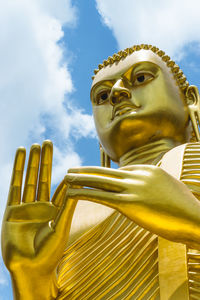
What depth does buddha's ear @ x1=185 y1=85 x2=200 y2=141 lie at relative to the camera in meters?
3.69

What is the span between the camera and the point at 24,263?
254 cm

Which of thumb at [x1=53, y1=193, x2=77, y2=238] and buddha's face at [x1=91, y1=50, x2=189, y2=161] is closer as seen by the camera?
thumb at [x1=53, y1=193, x2=77, y2=238]

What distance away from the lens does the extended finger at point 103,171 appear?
2.17 m

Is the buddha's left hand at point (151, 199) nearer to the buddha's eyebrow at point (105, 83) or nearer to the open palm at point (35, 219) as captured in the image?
the open palm at point (35, 219)

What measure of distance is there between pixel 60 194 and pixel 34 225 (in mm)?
200

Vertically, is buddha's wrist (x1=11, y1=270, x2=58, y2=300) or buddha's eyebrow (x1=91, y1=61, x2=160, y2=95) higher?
buddha's eyebrow (x1=91, y1=61, x2=160, y2=95)

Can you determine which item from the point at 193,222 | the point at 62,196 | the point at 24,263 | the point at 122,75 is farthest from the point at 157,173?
the point at 122,75

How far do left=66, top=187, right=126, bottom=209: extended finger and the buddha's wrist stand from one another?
0.56 metres

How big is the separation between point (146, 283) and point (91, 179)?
0.64 metres

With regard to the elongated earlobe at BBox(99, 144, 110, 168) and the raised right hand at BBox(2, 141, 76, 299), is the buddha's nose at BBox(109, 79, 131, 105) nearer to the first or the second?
the elongated earlobe at BBox(99, 144, 110, 168)

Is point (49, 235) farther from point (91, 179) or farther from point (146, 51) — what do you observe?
point (146, 51)

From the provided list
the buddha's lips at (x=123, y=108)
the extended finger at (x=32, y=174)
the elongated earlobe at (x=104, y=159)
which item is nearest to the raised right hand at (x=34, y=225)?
the extended finger at (x=32, y=174)

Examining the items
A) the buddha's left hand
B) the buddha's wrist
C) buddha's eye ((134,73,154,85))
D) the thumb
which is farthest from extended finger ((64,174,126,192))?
buddha's eye ((134,73,154,85))

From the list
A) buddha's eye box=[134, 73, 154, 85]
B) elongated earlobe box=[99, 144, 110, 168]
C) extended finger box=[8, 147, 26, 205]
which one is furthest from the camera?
elongated earlobe box=[99, 144, 110, 168]
